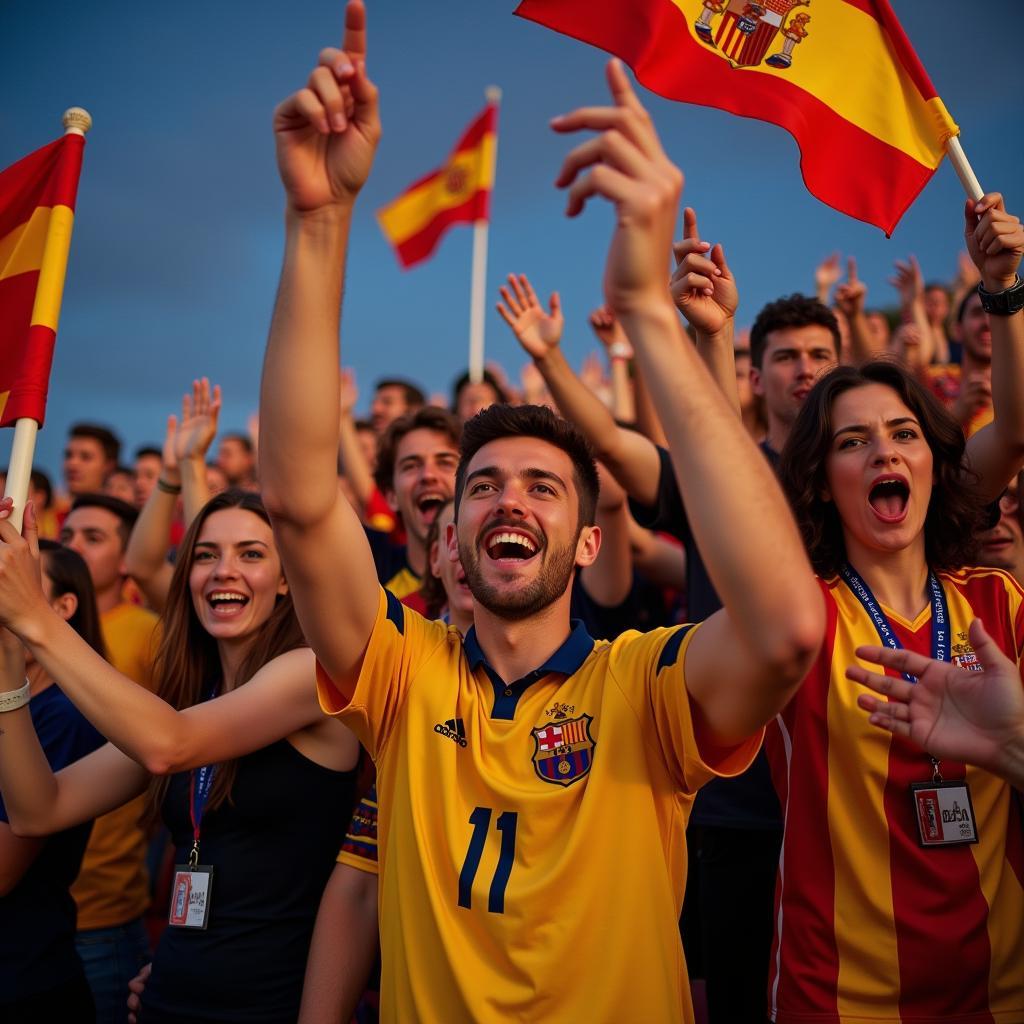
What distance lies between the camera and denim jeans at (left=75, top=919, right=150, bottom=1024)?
4.08 metres

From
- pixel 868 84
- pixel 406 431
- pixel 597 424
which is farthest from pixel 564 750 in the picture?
pixel 406 431

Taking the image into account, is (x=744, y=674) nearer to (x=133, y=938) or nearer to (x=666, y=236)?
(x=666, y=236)

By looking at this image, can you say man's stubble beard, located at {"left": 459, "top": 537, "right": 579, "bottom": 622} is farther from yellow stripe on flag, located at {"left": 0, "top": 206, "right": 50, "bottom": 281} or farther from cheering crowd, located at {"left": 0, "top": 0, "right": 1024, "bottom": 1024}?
yellow stripe on flag, located at {"left": 0, "top": 206, "right": 50, "bottom": 281}

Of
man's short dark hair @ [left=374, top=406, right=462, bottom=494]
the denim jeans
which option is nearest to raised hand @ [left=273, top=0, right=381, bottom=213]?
man's short dark hair @ [left=374, top=406, right=462, bottom=494]

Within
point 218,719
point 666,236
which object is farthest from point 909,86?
point 218,719

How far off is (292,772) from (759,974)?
175 centimetres

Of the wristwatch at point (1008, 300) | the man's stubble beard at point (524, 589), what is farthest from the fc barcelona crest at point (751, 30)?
the man's stubble beard at point (524, 589)

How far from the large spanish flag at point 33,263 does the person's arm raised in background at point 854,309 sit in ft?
12.9

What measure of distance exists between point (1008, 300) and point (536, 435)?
5.37ft

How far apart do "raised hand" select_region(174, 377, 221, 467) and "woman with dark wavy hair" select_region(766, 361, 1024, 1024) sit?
123 inches

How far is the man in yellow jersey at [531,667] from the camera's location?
1.83 m

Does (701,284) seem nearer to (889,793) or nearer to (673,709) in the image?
(673,709)

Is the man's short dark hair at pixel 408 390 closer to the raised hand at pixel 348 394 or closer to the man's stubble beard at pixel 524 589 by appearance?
the raised hand at pixel 348 394

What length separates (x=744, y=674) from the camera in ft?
6.43
